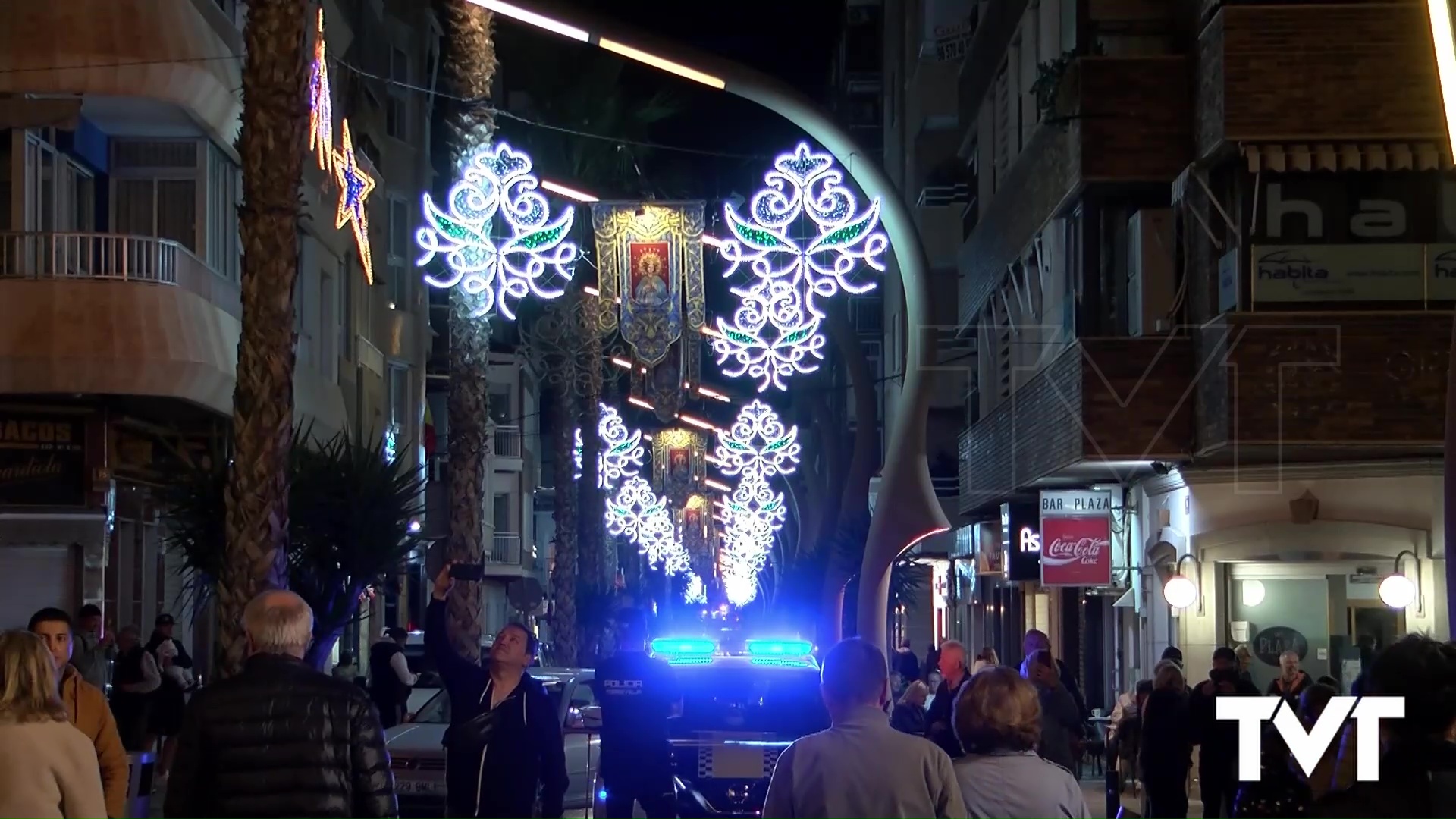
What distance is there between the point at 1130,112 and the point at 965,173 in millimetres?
19838

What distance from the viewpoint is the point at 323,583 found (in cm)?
1962

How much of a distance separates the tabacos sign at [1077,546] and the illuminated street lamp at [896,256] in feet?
19.7

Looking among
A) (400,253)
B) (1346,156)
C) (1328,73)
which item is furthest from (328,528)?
(400,253)

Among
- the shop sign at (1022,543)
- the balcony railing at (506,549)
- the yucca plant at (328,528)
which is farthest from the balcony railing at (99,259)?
the balcony railing at (506,549)

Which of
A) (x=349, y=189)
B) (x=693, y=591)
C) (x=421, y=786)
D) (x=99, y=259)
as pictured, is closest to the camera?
(x=421, y=786)

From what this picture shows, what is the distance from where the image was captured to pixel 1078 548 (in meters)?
25.4

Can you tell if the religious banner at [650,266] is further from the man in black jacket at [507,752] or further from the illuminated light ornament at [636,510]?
the illuminated light ornament at [636,510]

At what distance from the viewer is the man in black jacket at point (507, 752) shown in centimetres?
946

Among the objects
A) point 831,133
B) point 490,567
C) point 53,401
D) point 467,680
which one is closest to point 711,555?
point 490,567

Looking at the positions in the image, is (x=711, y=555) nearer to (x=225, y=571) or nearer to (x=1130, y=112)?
(x=1130, y=112)

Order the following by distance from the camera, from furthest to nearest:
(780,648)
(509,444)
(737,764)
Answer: (509,444) < (780,648) < (737,764)

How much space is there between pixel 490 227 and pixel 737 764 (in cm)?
1044

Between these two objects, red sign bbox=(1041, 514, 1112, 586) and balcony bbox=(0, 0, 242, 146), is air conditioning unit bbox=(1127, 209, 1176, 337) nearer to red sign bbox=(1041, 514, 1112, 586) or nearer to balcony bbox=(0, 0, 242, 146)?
red sign bbox=(1041, 514, 1112, 586)

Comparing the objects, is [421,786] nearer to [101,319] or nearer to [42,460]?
[101,319]
